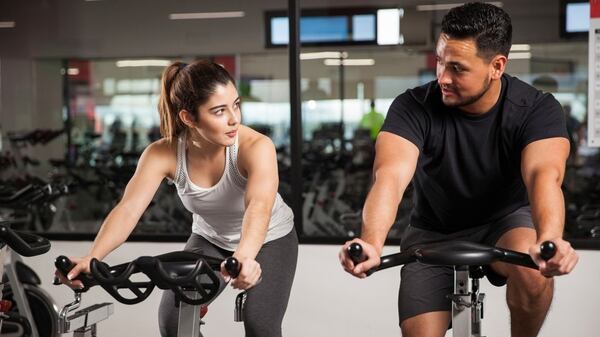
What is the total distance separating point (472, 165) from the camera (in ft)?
7.82

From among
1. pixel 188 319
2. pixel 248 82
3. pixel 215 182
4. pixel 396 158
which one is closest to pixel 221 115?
pixel 215 182

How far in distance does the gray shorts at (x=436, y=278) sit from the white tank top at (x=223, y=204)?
426 mm

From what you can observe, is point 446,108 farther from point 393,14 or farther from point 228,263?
point 393,14

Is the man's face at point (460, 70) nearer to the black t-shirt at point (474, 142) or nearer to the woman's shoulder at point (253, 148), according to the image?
the black t-shirt at point (474, 142)

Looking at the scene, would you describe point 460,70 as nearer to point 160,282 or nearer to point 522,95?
point 522,95

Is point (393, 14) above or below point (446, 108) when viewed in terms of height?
above

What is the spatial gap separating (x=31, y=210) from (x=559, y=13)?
562 centimetres

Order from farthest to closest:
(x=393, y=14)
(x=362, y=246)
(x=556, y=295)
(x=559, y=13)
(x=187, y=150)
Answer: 1. (x=559, y=13)
2. (x=393, y=14)
3. (x=556, y=295)
4. (x=187, y=150)
5. (x=362, y=246)

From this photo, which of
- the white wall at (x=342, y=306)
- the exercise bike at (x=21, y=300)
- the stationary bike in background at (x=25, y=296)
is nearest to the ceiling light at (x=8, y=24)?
the stationary bike in background at (x=25, y=296)

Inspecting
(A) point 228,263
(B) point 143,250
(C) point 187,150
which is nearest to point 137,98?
(B) point 143,250

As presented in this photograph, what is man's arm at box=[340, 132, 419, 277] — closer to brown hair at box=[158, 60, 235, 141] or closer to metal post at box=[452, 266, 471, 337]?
metal post at box=[452, 266, 471, 337]

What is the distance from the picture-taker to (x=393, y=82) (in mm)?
10156

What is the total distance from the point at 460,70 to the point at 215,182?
2.61ft

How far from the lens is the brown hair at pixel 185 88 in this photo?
2432 millimetres
